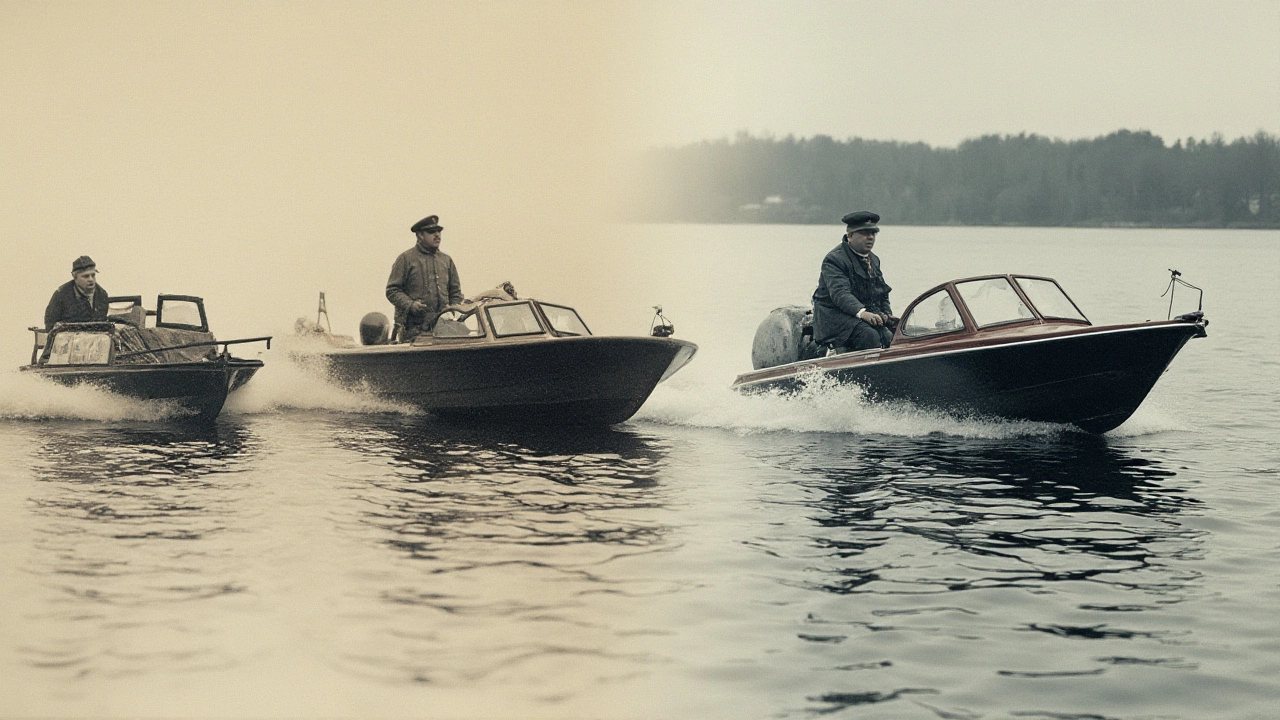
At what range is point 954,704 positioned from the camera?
593 centimetres

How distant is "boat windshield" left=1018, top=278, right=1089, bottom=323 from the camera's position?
13977 millimetres

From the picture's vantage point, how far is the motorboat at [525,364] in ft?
47.9

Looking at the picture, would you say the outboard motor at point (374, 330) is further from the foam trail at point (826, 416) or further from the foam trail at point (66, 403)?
the foam trail at point (826, 416)

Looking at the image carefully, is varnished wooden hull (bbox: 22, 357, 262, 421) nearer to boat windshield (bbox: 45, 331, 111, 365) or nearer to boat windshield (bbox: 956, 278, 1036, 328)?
boat windshield (bbox: 45, 331, 111, 365)

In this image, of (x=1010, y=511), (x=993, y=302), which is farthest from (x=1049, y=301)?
(x=1010, y=511)

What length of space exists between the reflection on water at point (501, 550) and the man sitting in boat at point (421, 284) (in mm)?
2193

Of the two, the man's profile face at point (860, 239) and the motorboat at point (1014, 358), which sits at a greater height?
the man's profile face at point (860, 239)

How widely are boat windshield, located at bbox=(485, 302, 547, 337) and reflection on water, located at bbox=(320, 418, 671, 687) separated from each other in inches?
52.3

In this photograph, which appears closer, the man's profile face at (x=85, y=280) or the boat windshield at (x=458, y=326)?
the boat windshield at (x=458, y=326)

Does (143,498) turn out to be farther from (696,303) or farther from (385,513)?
(696,303)

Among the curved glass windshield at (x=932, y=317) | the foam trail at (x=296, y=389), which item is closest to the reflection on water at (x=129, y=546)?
the foam trail at (x=296, y=389)

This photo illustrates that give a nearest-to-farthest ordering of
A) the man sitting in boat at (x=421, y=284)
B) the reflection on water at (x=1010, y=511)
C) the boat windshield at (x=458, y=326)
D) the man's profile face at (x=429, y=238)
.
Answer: the reflection on water at (x=1010, y=511) < the boat windshield at (x=458, y=326) < the man sitting in boat at (x=421, y=284) < the man's profile face at (x=429, y=238)

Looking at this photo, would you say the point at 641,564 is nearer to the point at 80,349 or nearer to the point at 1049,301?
the point at 1049,301

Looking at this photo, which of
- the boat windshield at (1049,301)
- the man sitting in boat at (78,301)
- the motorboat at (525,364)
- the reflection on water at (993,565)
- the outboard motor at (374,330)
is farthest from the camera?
the outboard motor at (374,330)
